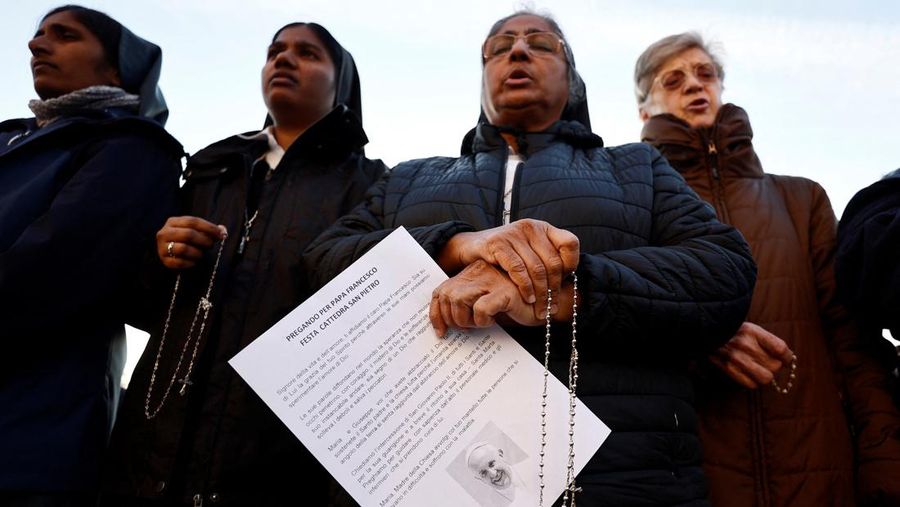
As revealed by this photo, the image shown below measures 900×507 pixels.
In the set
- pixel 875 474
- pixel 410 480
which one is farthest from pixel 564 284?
pixel 875 474

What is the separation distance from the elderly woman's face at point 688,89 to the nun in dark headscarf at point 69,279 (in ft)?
6.74

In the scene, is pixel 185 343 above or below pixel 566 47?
below

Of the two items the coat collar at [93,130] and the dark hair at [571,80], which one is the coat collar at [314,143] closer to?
the coat collar at [93,130]

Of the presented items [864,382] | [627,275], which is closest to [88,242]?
[627,275]

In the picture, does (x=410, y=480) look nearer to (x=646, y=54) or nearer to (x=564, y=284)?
(x=564, y=284)

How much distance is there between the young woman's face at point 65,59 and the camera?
250cm

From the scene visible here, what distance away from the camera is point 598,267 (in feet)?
4.01

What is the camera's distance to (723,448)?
5.61ft

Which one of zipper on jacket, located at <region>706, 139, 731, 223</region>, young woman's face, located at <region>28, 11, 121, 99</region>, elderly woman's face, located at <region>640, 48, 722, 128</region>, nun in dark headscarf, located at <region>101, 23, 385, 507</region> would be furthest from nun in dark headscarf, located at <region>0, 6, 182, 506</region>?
elderly woman's face, located at <region>640, 48, 722, 128</region>

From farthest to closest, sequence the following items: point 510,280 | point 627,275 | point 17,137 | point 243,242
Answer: point 17,137
point 243,242
point 627,275
point 510,280

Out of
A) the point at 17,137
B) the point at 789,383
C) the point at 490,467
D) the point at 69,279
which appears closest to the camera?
the point at 490,467

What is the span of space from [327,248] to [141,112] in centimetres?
153

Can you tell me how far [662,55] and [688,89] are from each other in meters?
0.28

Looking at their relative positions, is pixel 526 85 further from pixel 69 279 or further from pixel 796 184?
pixel 69 279
